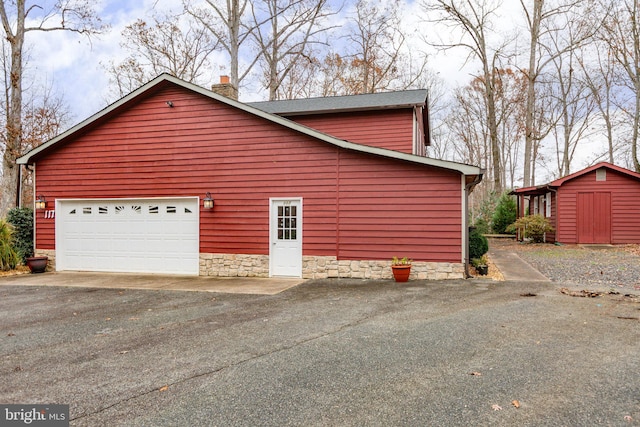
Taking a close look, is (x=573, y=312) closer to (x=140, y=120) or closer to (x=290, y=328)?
(x=290, y=328)

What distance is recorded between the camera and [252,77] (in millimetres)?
21250

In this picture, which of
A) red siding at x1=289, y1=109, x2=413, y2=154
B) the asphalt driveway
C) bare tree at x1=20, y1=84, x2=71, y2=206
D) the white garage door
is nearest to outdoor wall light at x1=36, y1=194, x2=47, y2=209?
the white garage door

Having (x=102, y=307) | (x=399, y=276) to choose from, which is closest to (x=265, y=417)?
(x=102, y=307)

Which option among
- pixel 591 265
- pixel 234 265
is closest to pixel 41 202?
pixel 234 265

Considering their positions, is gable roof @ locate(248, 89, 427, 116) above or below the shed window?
above

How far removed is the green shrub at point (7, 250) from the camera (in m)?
10.4

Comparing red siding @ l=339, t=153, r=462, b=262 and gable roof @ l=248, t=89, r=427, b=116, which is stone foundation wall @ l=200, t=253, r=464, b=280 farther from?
gable roof @ l=248, t=89, r=427, b=116

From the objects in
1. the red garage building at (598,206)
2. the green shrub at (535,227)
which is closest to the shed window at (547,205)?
the green shrub at (535,227)

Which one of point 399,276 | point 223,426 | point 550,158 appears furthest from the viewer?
point 550,158

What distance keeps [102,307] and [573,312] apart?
7.16m

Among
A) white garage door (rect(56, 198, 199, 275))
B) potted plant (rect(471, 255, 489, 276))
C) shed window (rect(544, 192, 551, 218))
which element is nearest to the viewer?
potted plant (rect(471, 255, 489, 276))

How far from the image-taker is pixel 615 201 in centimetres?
1509

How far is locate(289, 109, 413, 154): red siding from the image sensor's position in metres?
12.2

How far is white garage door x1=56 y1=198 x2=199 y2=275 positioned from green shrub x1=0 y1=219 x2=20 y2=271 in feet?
3.71
